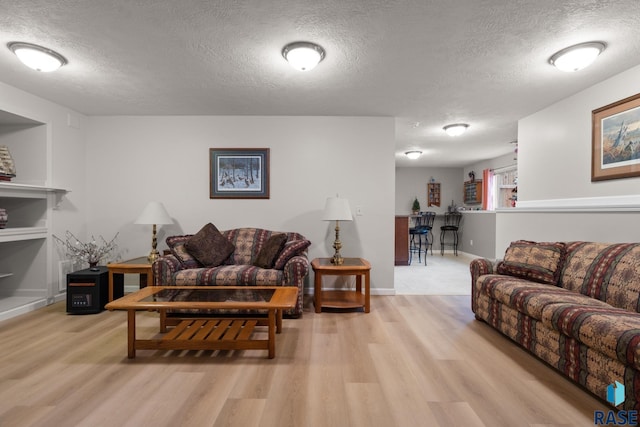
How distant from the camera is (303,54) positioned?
2.33 meters

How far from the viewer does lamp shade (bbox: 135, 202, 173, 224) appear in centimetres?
349

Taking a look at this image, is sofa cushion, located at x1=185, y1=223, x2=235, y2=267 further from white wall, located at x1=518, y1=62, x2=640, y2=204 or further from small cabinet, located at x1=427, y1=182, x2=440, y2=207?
small cabinet, located at x1=427, y1=182, x2=440, y2=207

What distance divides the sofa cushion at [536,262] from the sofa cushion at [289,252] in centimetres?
205

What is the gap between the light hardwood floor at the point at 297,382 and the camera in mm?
1577

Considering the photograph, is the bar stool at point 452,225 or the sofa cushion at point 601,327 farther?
the bar stool at point 452,225

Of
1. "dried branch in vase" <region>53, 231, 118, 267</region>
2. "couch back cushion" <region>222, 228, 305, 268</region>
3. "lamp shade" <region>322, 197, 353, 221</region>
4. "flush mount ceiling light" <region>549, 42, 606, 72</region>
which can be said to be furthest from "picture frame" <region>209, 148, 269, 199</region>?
"flush mount ceiling light" <region>549, 42, 606, 72</region>

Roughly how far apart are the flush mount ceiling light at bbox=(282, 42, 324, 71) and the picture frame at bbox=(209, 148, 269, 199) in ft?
5.65

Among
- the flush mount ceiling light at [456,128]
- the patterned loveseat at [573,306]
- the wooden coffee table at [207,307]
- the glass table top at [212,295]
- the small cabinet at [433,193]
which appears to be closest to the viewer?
the patterned loveseat at [573,306]

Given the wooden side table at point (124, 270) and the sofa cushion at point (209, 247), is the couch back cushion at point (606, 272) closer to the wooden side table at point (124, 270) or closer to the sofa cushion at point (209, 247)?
the sofa cushion at point (209, 247)

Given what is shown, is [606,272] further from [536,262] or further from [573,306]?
[573,306]

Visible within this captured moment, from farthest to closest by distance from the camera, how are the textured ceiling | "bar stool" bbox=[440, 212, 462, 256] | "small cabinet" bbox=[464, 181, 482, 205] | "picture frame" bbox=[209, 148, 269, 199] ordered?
"bar stool" bbox=[440, 212, 462, 256], "small cabinet" bbox=[464, 181, 482, 205], "picture frame" bbox=[209, 148, 269, 199], the textured ceiling

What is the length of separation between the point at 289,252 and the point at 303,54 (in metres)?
1.90

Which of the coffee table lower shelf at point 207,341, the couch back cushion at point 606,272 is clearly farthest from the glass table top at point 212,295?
the couch back cushion at point 606,272

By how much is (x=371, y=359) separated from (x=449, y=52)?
247 centimetres
